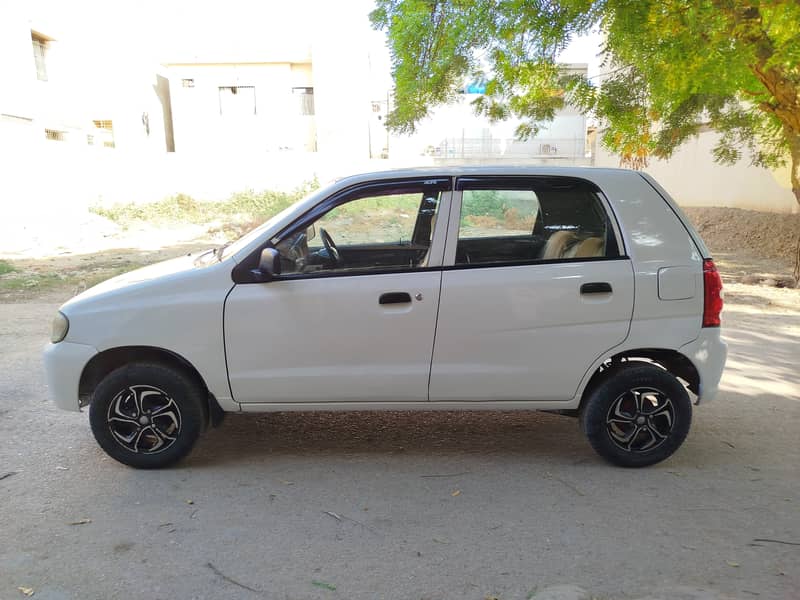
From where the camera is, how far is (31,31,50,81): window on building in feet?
89.2

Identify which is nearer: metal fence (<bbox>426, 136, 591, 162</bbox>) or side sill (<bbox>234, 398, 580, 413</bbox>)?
side sill (<bbox>234, 398, 580, 413</bbox>)

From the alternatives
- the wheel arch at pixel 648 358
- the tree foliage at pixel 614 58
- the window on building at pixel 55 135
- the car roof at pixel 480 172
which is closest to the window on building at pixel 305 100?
the window on building at pixel 55 135

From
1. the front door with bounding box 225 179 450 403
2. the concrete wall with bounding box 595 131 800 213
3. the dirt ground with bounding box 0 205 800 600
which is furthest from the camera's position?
the concrete wall with bounding box 595 131 800 213

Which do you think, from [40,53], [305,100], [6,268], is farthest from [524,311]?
[40,53]

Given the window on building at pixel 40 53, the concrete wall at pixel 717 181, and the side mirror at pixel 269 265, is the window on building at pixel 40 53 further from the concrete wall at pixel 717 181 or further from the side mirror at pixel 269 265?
the side mirror at pixel 269 265

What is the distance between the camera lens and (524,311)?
404 centimetres

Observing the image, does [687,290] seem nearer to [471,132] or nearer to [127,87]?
[471,132]

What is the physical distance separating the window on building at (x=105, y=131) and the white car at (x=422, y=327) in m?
32.1

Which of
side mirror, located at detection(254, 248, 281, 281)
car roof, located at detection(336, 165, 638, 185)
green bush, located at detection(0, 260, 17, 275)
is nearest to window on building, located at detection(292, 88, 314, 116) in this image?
green bush, located at detection(0, 260, 17, 275)

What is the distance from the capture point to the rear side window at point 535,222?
4168 mm

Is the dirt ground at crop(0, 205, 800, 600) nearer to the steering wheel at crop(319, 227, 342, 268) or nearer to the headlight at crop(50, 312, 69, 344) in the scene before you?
the headlight at crop(50, 312, 69, 344)

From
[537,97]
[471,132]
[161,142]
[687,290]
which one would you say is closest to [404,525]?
[687,290]

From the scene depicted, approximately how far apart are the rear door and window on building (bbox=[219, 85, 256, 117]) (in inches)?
1075

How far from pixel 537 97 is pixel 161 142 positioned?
25.0 meters
